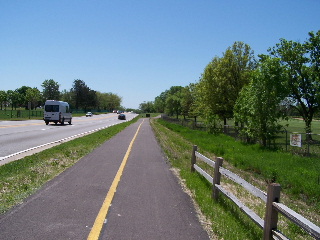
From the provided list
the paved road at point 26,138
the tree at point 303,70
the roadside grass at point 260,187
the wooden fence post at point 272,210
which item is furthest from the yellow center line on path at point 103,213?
the tree at point 303,70

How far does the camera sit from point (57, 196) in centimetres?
704

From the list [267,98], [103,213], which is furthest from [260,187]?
[267,98]

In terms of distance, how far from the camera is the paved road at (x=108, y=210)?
4.98 metres

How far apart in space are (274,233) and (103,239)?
2.35 meters

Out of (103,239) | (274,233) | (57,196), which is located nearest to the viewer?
(274,233)

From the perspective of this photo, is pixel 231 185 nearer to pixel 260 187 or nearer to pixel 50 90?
pixel 260 187

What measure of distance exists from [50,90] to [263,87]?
Answer: 139 m

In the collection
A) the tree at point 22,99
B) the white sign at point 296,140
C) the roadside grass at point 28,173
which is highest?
the tree at point 22,99

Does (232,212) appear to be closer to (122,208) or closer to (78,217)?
(122,208)

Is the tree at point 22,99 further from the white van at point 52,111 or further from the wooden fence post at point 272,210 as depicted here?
the wooden fence post at point 272,210

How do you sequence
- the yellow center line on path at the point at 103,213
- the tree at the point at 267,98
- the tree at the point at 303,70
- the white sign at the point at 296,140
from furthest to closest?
1. the tree at the point at 303,70
2. the tree at the point at 267,98
3. the white sign at the point at 296,140
4. the yellow center line on path at the point at 103,213

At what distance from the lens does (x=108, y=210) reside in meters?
6.14

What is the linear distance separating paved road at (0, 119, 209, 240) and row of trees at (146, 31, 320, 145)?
12026mm

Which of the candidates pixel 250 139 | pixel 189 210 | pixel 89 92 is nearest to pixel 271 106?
pixel 250 139
